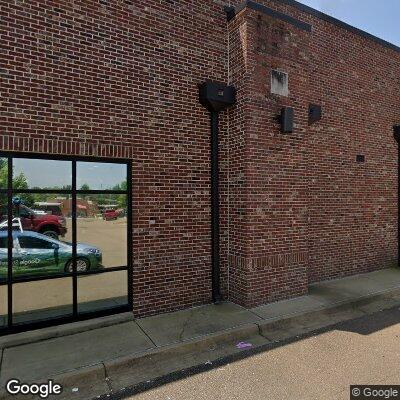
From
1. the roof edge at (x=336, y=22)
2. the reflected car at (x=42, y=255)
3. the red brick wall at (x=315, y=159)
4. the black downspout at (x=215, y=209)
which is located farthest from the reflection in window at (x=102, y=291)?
the roof edge at (x=336, y=22)

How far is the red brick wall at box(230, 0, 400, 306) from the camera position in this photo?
6.29 meters

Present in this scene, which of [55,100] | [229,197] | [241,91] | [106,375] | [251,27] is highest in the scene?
[251,27]

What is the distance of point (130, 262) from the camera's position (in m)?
5.77

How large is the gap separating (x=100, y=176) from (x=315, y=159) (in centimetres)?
495

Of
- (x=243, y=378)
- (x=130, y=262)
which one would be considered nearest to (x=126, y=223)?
(x=130, y=262)

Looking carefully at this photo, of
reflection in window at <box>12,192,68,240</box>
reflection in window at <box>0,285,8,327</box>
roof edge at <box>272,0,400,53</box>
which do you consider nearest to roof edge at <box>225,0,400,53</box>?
roof edge at <box>272,0,400,53</box>

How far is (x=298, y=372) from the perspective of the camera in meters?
4.14

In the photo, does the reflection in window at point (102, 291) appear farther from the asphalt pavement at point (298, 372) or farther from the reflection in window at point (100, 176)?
the asphalt pavement at point (298, 372)

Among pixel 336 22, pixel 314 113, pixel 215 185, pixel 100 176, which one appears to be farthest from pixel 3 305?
pixel 336 22

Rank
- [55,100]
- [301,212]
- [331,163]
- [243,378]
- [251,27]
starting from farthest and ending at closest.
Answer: [331,163] < [301,212] < [251,27] < [55,100] < [243,378]

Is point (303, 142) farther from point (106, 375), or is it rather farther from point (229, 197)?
point (106, 375)

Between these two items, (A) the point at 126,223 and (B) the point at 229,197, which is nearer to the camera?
(A) the point at 126,223

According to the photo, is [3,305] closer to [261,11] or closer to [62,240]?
[62,240]

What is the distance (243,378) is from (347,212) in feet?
18.8
